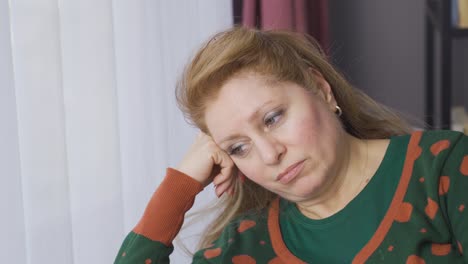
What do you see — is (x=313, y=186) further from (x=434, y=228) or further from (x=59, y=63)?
(x=59, y=63)

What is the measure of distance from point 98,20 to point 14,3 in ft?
0.78

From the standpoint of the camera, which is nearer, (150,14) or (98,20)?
(98,20)

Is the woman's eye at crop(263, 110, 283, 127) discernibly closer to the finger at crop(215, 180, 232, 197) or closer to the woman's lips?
the woman's lips

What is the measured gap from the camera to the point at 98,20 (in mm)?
1901

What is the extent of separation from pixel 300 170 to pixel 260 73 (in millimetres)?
186

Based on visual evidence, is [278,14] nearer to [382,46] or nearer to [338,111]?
[382,46]

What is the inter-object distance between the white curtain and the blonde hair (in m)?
0.42

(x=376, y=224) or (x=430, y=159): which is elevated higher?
(x=430, y=159)

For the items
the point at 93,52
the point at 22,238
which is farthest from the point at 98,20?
the point at 22,238

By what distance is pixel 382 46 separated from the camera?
126 inches

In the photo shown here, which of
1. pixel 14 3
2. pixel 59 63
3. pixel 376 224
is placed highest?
pixel 14 3

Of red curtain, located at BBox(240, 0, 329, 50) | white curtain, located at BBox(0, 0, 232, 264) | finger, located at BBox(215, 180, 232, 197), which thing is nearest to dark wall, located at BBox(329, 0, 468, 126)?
red curtain, located at BBox(240, 0, 329, 50)

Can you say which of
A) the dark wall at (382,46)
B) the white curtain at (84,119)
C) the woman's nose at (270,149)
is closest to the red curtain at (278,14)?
the white curtain at (84,119)

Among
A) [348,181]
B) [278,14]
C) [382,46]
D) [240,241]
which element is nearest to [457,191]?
[348,181]
